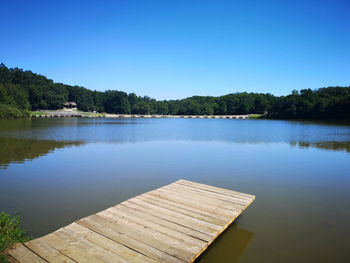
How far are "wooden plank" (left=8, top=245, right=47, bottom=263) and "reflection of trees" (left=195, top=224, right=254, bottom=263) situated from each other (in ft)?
8.49

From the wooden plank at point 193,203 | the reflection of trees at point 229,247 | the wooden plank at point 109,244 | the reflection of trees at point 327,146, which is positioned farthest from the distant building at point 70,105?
the reflection of trees at point 229,247

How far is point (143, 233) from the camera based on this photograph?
4148mm

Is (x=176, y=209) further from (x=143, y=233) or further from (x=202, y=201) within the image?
(x=143, y=233)

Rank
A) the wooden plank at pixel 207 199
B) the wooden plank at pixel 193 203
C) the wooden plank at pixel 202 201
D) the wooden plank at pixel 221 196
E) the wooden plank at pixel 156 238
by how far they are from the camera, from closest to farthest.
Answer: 1. the wooden plank at pixel 156 238
2. the wooden plank at pixel 193 203
3. the wooden plank at pixel 202 201
4. the wooden plank at pixel 207 199
5. the wooden plank at pixel 221 196

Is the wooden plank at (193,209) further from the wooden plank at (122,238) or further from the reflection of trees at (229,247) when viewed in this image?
the wooden plank at (122,238)

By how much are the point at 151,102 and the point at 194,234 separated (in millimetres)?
152486

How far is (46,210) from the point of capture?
6.08m

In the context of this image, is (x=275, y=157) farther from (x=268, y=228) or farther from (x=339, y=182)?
(x=268, y=228)

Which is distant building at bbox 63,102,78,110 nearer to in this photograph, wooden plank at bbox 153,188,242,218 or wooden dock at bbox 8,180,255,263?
wooden plank at bbox 153,188,242,218

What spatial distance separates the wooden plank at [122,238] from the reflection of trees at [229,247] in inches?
38.3

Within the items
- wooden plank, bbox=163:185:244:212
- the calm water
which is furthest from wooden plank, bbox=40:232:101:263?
wooden plank, bbox=163:185:244:212

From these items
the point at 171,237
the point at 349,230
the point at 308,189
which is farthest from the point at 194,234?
the point at 308,189

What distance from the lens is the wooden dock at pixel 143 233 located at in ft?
11.5

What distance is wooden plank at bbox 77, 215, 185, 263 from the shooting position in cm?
351
